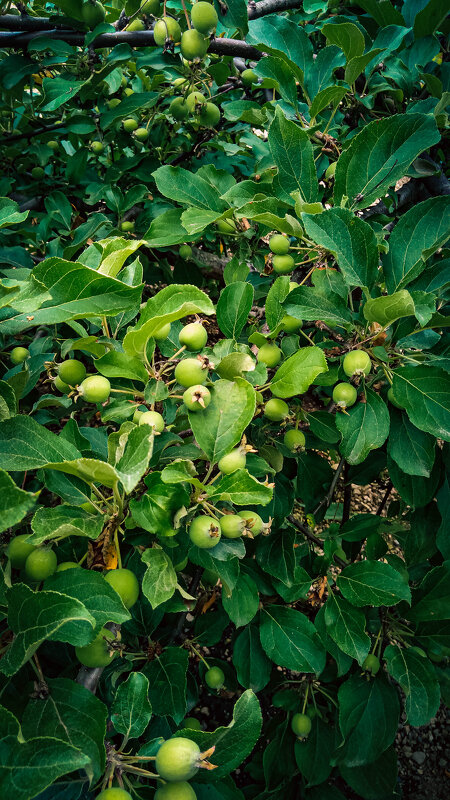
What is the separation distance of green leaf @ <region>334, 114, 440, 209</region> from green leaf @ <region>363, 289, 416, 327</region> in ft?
0.99

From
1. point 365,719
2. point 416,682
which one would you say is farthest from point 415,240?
point 365,719

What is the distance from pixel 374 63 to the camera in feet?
A: 4.10

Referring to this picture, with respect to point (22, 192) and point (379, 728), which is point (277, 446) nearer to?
point (379, 728)

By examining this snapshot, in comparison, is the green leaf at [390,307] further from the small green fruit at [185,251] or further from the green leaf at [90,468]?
the small green fruit at [185,251]

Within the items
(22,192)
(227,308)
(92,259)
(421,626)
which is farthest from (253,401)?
(22,192)

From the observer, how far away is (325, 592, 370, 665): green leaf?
1.04 meters

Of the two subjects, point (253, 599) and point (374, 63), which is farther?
point (374, 63)

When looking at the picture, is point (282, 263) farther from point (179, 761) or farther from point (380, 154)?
point (179, 761)

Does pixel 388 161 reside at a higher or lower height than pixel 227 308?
higher

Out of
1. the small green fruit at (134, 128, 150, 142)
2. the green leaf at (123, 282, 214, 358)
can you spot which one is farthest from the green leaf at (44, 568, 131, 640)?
the small green fruit at (134, 128, 150, 142)

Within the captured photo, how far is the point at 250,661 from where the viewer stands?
1.22m

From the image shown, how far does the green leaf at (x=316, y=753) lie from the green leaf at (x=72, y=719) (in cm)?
90

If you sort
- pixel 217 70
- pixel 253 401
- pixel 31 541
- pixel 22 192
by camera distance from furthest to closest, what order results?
1. pixel 22 192
2. pixel 217 70
3. pixel 253 401
4. pixel 31 541

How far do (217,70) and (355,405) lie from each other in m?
1.14
